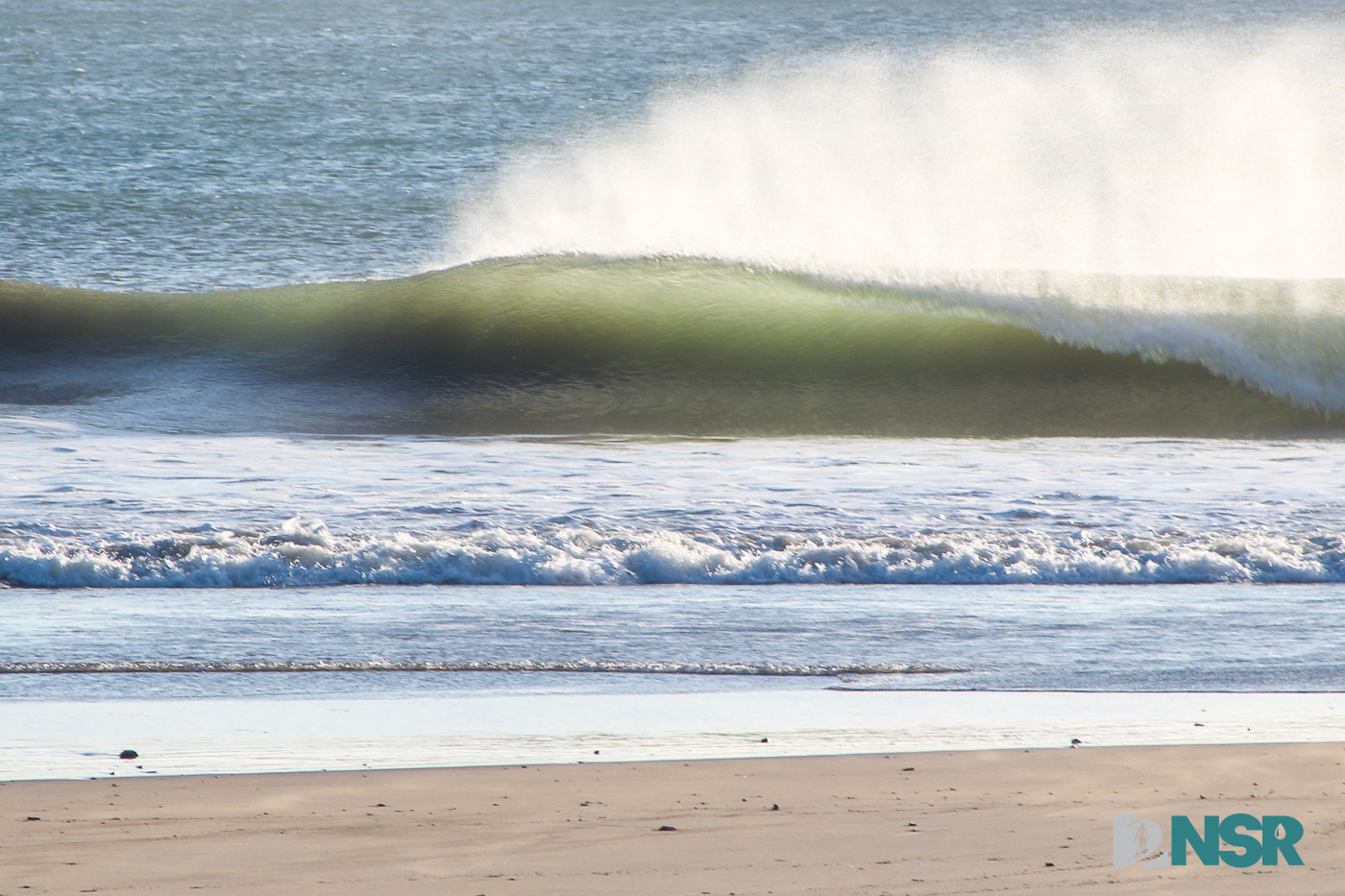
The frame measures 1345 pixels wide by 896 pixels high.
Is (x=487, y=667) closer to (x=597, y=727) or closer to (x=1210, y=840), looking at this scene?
(x=597, y=727)

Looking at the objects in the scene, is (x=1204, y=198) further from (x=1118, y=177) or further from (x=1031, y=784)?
(x=1031, y=784)

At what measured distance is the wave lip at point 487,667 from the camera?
3889 mm

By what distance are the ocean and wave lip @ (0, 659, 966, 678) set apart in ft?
0.06

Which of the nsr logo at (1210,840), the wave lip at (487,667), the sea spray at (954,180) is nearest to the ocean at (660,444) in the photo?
the wave lip at (487,667)

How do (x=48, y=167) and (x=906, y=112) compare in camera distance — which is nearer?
(x=48, y=167)

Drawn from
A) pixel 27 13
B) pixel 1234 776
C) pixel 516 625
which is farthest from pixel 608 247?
pixel 27 13

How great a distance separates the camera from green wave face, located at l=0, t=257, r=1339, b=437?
10.4 metres

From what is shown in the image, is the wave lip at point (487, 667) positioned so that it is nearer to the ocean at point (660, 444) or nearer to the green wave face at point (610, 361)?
the ocean at point (660, 444)

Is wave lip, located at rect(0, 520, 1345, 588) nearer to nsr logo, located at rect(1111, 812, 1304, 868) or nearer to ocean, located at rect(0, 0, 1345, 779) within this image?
ocean, located at rect(0, 0, 1345, 779)

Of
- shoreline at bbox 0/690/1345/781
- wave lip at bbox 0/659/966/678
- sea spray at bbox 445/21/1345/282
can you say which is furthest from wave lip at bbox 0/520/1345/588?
sea spray at bbox 445/21/1345/282

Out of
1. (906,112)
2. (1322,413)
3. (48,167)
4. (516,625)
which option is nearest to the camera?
(516,625)

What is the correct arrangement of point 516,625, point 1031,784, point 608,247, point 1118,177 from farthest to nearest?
point 1118,177 < point 608,247 < point 516,625 < point 1031,784

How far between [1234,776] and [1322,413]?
28.9 feet

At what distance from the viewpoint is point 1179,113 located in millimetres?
36031
